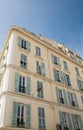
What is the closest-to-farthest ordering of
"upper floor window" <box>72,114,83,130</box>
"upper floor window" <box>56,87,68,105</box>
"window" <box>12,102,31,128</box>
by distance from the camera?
"window" <box>12,102,31,128</box> → "upper floor window" <box>72,114,83,130</box> → "upper floor window" <box>56,87,68,105</box>

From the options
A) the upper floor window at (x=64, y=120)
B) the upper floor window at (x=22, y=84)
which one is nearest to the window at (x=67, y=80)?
the upper floor window at (x=64, y=120)

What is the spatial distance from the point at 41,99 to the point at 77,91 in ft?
24.2

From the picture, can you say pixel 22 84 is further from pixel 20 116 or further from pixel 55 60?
pixel 55 60

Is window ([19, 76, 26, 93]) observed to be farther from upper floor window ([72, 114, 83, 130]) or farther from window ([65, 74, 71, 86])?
window ([65, 74, 71, 86])

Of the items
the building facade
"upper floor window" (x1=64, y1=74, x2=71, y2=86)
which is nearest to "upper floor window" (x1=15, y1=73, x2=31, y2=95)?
the building facade

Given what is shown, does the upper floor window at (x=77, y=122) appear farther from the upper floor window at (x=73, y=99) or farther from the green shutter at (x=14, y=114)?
the green shutter at (x=14, y=114)

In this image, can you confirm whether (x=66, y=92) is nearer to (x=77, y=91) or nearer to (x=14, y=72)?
(x=77, y=91)

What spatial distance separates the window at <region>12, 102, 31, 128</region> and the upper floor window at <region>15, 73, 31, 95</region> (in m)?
1.51

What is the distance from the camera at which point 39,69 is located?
16.4 metres

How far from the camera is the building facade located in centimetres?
1163

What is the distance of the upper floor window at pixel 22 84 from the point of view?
514 inches

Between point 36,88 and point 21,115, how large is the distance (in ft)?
11.4

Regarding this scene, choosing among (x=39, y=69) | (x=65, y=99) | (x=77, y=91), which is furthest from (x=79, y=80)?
(x=39, y=69)

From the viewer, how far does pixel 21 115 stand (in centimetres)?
1155
